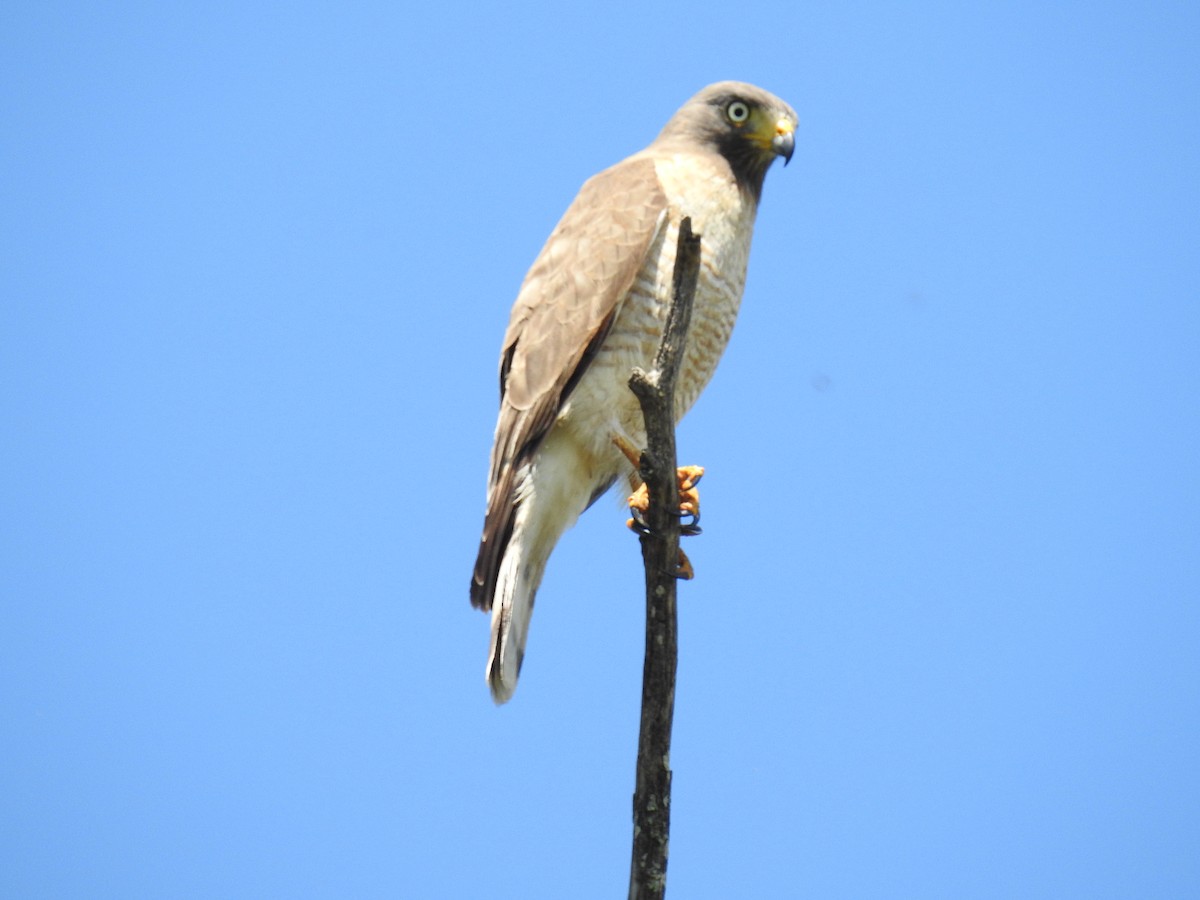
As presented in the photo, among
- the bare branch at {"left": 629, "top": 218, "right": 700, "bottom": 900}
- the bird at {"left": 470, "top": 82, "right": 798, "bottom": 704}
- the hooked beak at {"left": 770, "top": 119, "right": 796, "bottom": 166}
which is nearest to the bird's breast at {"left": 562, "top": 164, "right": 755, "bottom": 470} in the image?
the bird at {"left": 470, "top": 82, "right": 798, "bottom": 704}

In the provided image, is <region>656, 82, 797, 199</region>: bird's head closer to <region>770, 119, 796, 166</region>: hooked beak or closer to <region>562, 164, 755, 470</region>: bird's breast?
<region>770, 119, 796, 166</region>: hooked beak

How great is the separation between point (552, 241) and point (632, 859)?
8.86 feet

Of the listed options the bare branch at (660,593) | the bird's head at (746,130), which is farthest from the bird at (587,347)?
the bare branch at (660,593)

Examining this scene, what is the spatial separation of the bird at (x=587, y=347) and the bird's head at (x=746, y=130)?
16 centimetres

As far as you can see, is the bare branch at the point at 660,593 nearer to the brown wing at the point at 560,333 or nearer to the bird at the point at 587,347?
the bird at the point at 587,347

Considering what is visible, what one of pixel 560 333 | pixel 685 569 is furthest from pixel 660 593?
pixel 560 333

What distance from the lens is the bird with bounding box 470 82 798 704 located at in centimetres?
502

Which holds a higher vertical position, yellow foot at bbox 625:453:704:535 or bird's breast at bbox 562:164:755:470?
bird's breast at bbox 562:164:755:470

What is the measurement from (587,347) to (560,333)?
0.43ft

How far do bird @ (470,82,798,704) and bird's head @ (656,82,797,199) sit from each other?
156 millimetres

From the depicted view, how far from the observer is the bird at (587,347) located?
5.02 metres

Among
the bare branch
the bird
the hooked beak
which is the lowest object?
the bare branch

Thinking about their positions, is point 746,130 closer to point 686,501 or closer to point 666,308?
point 666,308

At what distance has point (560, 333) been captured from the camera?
5074mm
